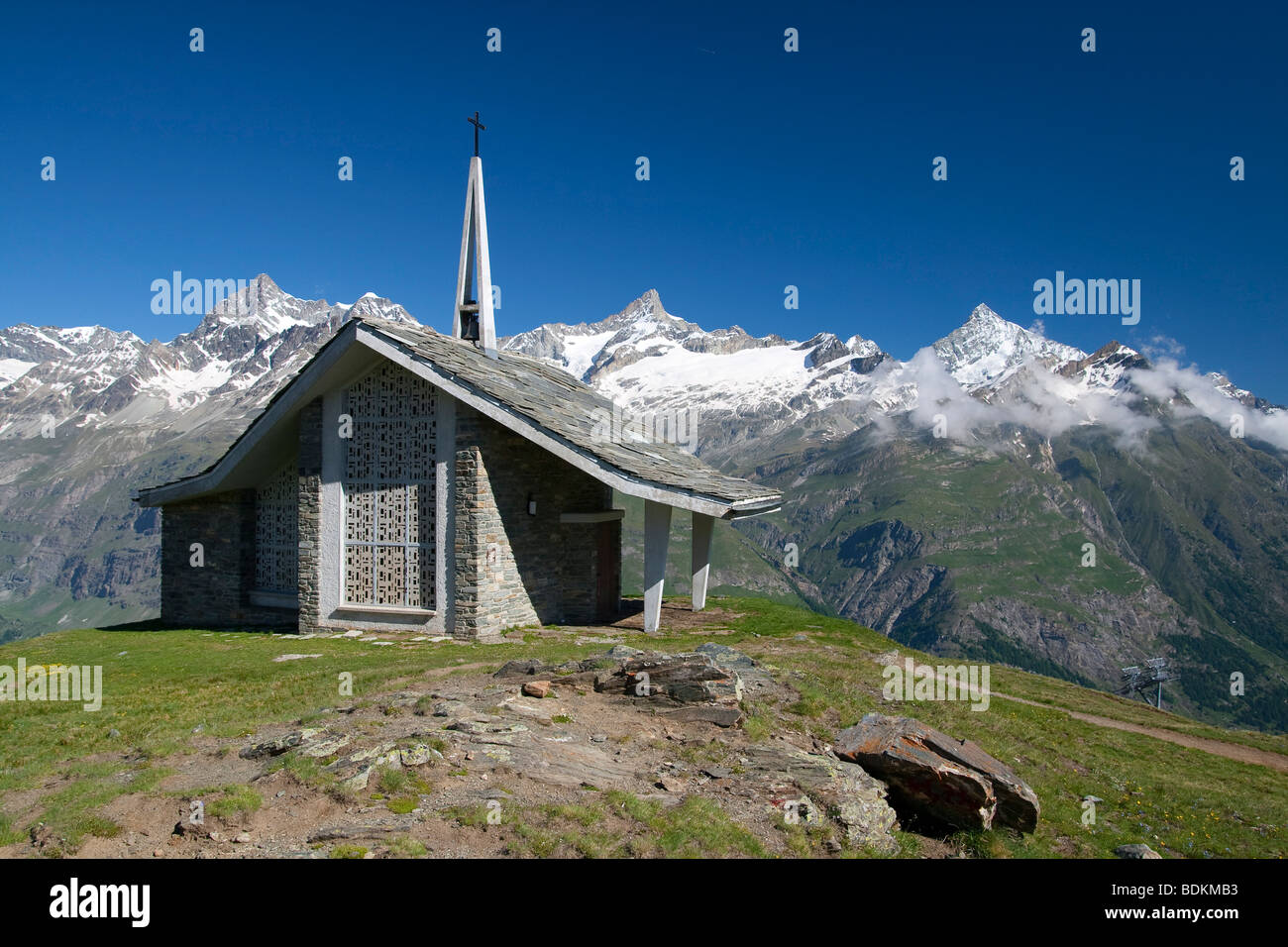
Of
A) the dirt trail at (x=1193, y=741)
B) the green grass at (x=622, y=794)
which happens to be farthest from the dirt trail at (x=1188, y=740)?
the green grass at (x=622, y=794)

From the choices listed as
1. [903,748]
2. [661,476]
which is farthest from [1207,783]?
[661,476]

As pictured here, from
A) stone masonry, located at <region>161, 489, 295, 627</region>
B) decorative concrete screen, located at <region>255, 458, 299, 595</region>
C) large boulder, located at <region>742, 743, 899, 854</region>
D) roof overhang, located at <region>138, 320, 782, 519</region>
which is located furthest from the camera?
stone masonry, located at <region>161, 489, 295, 627</region>

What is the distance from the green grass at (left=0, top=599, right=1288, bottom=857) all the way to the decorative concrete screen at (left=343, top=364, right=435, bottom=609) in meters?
2.19

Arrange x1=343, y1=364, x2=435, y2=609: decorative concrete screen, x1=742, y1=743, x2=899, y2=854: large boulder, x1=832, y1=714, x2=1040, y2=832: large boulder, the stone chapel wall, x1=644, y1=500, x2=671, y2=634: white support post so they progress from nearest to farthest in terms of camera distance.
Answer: x1=742, y1=743, x2=899, y2=854: large boulder
x1=832, y1=714, x2=1040, y2=832: large boulder
the stone chapel wall
x1=644, y1=500, x2=671, y2=634: white support post
x1=343, y1=364, x2=435, y2=609: decorative concrete screen

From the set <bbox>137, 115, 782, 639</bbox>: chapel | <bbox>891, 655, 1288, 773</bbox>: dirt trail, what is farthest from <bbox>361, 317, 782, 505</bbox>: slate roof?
<bbox>891, 655, 1288, 773</bbox>: dirt trail

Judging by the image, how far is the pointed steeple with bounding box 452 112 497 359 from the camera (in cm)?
2744

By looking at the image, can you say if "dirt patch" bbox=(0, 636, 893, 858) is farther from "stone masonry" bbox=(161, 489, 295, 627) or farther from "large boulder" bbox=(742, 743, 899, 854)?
"stone masonry" bbox=(161, 489, 295, 627)

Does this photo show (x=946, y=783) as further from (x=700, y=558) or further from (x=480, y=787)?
(x=700, y=558)

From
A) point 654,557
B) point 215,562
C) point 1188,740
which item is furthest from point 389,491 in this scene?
point 1188,740

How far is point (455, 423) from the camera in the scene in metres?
21.1

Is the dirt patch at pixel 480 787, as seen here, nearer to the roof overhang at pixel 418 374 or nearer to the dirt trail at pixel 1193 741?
the roof overhang at pixel 418 374
